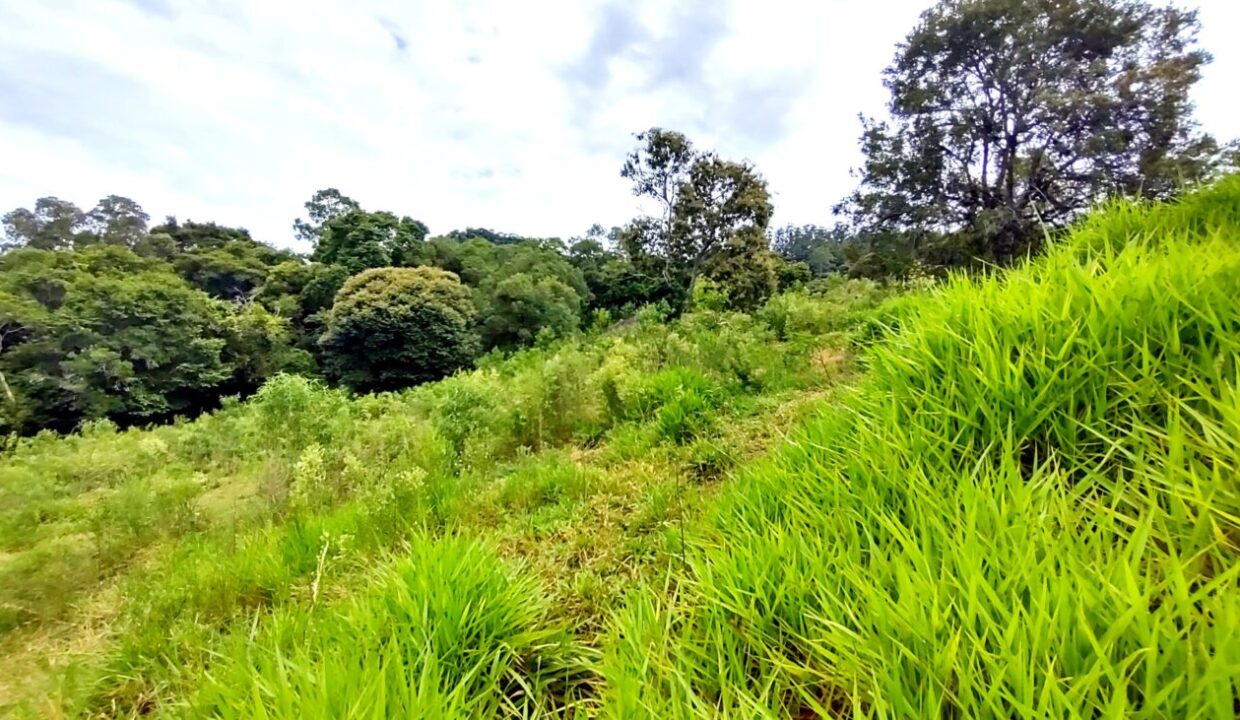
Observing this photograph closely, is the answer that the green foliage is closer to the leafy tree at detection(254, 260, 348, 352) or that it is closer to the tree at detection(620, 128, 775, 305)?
the leafy tree at detection(254, 260, 348, 352)

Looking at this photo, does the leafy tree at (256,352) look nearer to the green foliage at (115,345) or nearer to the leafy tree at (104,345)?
the green foliage at (115,345)

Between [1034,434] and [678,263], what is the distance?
13.2 meters

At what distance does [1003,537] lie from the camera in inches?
33.0

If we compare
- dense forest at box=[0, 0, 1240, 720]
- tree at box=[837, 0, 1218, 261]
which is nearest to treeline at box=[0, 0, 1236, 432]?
tree at box=[837, 0, 1218, 261]

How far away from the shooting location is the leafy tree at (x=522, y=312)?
2089 centimetres

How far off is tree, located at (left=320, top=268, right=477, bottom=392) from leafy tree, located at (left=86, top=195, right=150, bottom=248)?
2476cm

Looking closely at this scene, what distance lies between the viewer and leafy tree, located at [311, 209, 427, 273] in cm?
2427

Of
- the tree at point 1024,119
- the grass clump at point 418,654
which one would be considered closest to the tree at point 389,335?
the tree at point 1024,119

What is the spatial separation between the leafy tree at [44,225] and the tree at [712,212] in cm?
3883

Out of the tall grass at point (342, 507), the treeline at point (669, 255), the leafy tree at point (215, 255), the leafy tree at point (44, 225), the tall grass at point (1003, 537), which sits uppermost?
the leafy tree at point (44, 225)

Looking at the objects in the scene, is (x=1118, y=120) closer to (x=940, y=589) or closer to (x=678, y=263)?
(x=678, y=263)

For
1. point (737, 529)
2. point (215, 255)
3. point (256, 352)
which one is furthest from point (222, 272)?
point (737, 529)

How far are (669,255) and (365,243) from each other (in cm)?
1794

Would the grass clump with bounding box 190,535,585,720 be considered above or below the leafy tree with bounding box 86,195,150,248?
below
